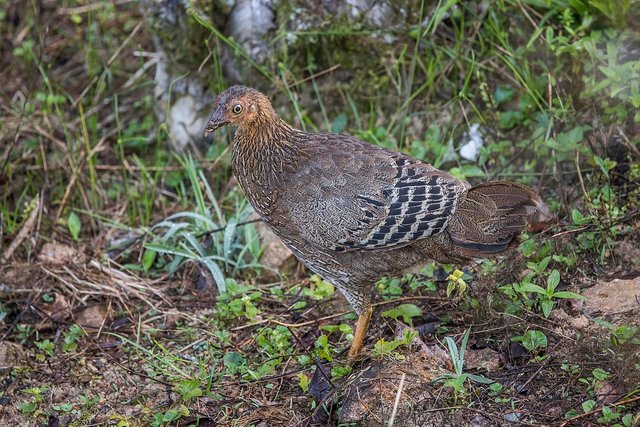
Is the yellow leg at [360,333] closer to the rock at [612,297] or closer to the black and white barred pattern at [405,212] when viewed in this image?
the black and white barred pattern at [405,212]

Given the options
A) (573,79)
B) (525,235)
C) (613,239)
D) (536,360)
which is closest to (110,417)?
(536,360)

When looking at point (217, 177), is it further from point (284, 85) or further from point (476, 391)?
point (476, 391)

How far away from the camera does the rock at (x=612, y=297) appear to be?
4896mm

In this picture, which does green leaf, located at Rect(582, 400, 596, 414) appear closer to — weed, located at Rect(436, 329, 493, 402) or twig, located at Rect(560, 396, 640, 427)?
twig, located at Rect(560, 396, 640, 427)

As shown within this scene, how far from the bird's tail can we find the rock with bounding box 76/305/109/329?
260 cm

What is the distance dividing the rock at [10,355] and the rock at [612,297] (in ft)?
11.7

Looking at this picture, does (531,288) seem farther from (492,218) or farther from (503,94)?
(503,94)

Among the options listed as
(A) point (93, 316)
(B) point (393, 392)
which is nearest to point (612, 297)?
(B) point (393, 392)

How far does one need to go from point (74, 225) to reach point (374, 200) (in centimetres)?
300

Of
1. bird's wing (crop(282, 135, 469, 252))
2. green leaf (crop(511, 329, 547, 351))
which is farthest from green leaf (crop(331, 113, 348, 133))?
green leaf (crop(511, 329, 547, 351))

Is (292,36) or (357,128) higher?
(292,36)

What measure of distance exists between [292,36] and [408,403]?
371cm

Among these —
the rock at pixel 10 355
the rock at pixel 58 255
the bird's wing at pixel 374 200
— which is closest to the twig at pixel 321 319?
the bird's wing at pixel 374 200

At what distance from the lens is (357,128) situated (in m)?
7.26
